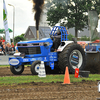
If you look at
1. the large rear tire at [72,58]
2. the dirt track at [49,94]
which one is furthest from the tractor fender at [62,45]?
the dirt track at [49,94]

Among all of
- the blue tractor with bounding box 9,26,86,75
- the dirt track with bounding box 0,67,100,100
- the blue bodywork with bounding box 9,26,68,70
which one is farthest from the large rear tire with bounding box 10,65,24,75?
the dirt track with bounding box 0,67,100,100

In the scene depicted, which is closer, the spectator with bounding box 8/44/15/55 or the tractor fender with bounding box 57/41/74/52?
the tractor fender with bounding box 57/41/74/52

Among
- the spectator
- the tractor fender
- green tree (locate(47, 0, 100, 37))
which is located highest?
green tree (locate(47, 0, 100, 37))

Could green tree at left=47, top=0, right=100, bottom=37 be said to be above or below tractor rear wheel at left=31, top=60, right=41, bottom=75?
above

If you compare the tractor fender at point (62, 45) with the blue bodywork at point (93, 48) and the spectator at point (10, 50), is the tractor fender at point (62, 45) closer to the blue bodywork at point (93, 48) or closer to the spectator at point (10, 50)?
the blue bodywork at point (93, 48)

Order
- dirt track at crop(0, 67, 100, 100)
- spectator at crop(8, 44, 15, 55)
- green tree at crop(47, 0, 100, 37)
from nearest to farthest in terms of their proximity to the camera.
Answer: dirt track at crop(0, 67, 100, 100), spectator at crop(8, 44, 15, 55), green tree at crop(47, 0, 100, 37)

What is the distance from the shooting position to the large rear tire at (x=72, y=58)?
387 inches

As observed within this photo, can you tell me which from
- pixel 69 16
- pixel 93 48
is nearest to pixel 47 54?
pixel 93 48

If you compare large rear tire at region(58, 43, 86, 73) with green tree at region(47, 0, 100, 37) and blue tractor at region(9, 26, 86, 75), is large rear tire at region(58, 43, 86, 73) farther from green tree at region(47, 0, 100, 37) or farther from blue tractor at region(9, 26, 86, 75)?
green tree at region(47, 0, 100, 37)

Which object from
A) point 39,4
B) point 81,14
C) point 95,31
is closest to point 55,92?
point 39,4

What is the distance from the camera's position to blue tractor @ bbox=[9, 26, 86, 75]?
9.81 meters

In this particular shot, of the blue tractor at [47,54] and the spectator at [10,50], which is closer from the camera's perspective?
the blue tractor at [47,54]

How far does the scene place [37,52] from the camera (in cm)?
1009

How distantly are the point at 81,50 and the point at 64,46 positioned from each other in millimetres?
955
